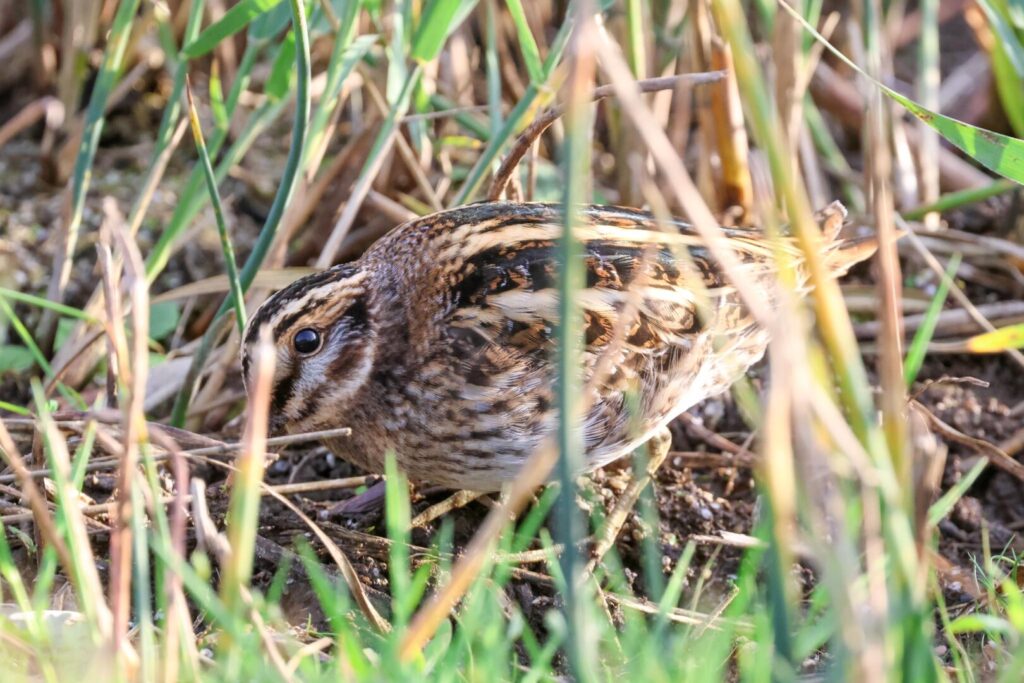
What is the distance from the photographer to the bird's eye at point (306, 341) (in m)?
2.57

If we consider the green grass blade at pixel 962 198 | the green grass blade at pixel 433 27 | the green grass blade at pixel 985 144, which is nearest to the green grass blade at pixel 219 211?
the green grass blade at pixel 433 27

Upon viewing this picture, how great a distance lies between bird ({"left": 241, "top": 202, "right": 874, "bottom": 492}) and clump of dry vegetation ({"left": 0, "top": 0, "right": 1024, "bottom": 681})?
14 centimetres

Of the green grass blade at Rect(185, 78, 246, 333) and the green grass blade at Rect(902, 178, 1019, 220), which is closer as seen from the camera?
the green grass blade at Rect(185, 78, 246, 333)

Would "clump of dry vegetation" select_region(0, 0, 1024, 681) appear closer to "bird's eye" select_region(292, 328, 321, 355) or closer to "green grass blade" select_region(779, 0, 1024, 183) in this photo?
"green grass blade" select_region(779, 0, 1024, 183)

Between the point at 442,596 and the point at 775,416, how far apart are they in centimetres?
54

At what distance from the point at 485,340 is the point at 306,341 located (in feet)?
1.23

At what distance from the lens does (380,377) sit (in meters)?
2.64

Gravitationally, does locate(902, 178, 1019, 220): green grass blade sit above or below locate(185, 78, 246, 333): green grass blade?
above

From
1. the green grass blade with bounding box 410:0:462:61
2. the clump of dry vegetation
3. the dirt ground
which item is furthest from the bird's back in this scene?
the green grass blade with bounding box 410:0:462:61

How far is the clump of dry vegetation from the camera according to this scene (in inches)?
61.2

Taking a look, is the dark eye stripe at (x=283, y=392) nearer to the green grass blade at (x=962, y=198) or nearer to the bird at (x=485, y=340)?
the bird at (x=485, y=340)

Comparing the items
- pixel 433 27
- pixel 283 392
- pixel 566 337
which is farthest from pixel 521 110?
pixel 566 337

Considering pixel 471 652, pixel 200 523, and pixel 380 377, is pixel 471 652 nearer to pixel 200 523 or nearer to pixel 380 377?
pixel 200 523

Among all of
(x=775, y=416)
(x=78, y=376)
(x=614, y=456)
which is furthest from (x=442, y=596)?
(x=78, y=376)
